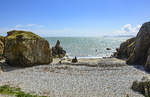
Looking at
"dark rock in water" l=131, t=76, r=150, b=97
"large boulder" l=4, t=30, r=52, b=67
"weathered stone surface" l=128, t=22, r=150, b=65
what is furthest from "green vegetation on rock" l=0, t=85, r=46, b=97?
"weathered stone surface" l=128, t=22, r=150, b=65

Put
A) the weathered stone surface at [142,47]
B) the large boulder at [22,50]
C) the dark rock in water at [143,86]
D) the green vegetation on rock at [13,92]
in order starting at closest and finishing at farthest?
the green vegetation on rock at [13,92] < the dark rock in water at [143,86] < the large boulder at [22,50] < the weathered stone surface at [142,47]

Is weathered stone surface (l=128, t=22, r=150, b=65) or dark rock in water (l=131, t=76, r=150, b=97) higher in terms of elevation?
weathered stone surface (l=128, t=22, r=150, b=65)

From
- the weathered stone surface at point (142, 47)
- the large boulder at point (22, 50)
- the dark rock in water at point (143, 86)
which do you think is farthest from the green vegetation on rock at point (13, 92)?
the weathered stone surface at point (142, 47)

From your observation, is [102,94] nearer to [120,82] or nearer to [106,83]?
[106,83]

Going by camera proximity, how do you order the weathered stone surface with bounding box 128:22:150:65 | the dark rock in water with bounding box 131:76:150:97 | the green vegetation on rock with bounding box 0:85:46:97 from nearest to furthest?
the green vegetation on rock with bounding box 0:85:46:97
the dark rock in water with bounding box 131:76:150:97
the weathered stone surface with bounding box 128:22:150:65

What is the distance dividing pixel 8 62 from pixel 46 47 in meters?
9.35

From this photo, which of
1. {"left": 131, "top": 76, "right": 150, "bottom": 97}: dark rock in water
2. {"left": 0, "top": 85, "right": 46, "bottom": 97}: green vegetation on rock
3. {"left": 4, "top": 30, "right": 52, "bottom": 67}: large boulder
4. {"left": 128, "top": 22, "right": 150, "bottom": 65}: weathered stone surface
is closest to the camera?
{"left": 0, "top": 85, "right": 46, "bottom": 97}: green vegetation on rock

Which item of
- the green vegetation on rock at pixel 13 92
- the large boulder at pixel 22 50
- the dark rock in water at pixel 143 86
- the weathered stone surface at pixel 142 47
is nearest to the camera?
the green vegetation on rock at pixel 13 92

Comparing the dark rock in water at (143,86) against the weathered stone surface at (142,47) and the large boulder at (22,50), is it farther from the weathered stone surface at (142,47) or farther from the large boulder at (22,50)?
the large boulder at (22,50)

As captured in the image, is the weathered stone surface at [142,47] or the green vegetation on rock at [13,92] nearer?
the green vegetation on rock at [13,92]

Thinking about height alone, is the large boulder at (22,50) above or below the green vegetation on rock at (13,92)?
above

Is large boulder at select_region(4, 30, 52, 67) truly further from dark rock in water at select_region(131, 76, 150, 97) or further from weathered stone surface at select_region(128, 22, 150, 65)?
weathered stone surface at select_region(128, 22, 150, 65)

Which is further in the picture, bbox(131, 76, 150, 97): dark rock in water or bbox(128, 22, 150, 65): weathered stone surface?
bbox(128, 22, 150, 65): weathered stone surface

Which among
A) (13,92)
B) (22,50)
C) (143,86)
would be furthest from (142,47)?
(13,92)
